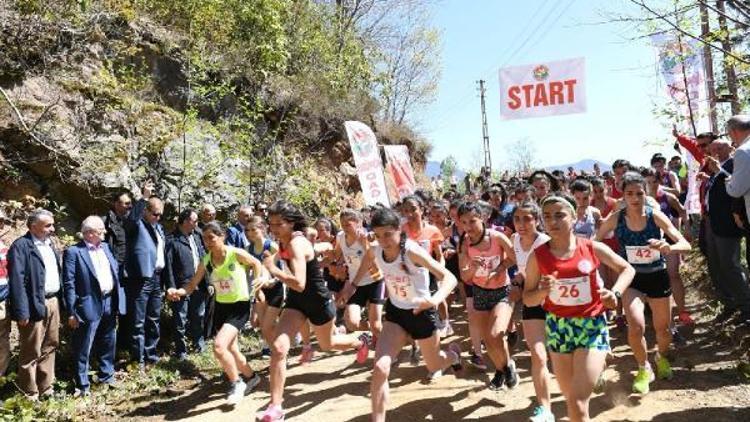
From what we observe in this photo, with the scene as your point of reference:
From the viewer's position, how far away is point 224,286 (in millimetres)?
6090

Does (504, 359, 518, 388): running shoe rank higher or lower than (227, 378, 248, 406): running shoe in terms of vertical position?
higher

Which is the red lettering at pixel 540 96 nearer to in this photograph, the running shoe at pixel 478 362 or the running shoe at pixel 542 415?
the running shoe at pixel 478 362

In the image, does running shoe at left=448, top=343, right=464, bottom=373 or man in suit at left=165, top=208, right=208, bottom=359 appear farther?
man in suit at left=165, top=208, right=208, bottom=359

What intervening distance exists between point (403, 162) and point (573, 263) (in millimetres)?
10168

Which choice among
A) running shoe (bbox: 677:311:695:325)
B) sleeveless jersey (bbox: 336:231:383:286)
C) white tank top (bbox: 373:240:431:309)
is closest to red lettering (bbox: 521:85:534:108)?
running shoe (bbox: 677:311:695:325)

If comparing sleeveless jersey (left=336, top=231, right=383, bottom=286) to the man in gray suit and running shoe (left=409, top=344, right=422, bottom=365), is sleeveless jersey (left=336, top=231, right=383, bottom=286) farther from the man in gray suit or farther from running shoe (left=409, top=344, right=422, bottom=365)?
the man in gray suit

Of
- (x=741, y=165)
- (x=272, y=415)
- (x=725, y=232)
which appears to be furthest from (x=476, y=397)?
(x=725, y=232)

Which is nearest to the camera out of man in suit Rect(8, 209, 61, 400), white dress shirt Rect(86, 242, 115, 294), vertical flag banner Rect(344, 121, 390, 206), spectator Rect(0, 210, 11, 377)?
man in suit Rect(8, 209, 61, 400)

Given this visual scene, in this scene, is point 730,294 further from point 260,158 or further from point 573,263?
point 260,158

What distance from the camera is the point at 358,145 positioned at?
11305 millimetres

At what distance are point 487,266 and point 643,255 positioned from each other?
145cm

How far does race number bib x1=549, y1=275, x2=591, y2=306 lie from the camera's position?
3803mm

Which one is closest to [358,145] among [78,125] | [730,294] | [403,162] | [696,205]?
[403,162]

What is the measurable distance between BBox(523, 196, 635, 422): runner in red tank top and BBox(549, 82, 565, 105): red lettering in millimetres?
12572
